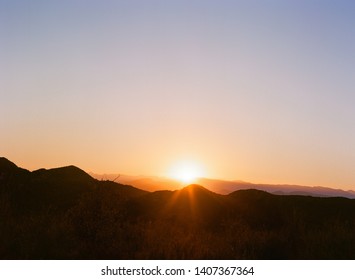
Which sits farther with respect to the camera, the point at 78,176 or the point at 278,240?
the point at 78,176

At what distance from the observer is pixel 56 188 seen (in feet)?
110

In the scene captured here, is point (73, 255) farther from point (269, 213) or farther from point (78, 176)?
point (78, 176)

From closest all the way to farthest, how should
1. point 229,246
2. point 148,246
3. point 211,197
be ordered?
point 148,246 → point 229,246 → point 211,197

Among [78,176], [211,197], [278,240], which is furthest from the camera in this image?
[78,176]

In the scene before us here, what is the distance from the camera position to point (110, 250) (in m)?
11.6

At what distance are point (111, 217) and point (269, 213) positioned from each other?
17578 millimetres

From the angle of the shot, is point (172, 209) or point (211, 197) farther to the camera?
point (211, 197)

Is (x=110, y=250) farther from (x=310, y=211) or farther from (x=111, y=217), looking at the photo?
(x=310, y=211)

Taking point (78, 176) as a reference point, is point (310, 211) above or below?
below

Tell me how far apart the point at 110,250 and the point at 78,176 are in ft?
90.4

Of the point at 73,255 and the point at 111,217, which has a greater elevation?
the point at 111,217
